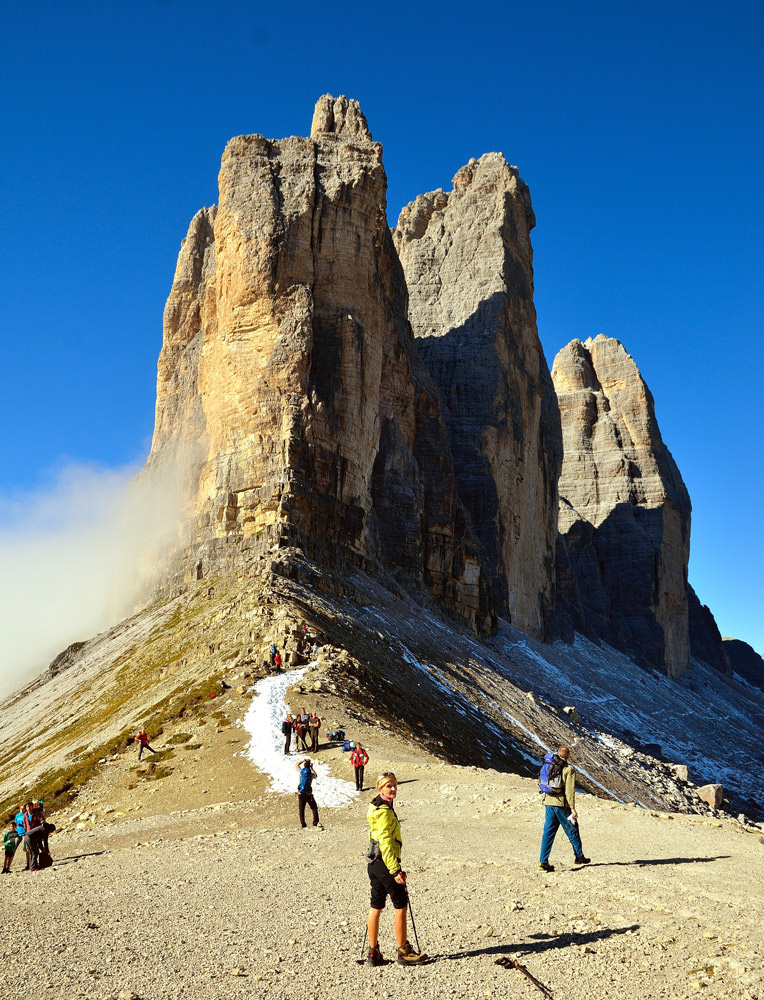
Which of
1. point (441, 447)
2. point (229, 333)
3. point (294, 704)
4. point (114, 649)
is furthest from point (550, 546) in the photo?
point (294, 704)

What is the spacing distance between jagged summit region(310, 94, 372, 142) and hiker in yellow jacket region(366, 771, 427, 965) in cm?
6177

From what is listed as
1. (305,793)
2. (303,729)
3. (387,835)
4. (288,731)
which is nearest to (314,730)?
(303,729)

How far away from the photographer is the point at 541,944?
995 cm

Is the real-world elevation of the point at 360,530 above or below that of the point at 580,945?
above

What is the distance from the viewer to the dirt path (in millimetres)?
9109

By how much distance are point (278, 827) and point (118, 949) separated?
8512 mm

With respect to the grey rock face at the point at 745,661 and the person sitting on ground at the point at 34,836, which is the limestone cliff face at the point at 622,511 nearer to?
the grey rock face at the point at 745,661

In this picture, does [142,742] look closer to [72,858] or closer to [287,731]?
[287,731]

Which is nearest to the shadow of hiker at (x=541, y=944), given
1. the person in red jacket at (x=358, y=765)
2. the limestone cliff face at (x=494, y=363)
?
the person in red jacket at (x=358, y=765)

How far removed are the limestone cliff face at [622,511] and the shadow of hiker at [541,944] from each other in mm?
102263

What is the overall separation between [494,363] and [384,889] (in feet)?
272

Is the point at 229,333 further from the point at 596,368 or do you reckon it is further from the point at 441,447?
the point at 596,368

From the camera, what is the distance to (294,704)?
28.3 m

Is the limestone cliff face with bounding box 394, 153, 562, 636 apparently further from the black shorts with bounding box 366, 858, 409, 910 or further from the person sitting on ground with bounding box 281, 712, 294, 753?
the black shorts with bounding box 366, 858, 409, 910
